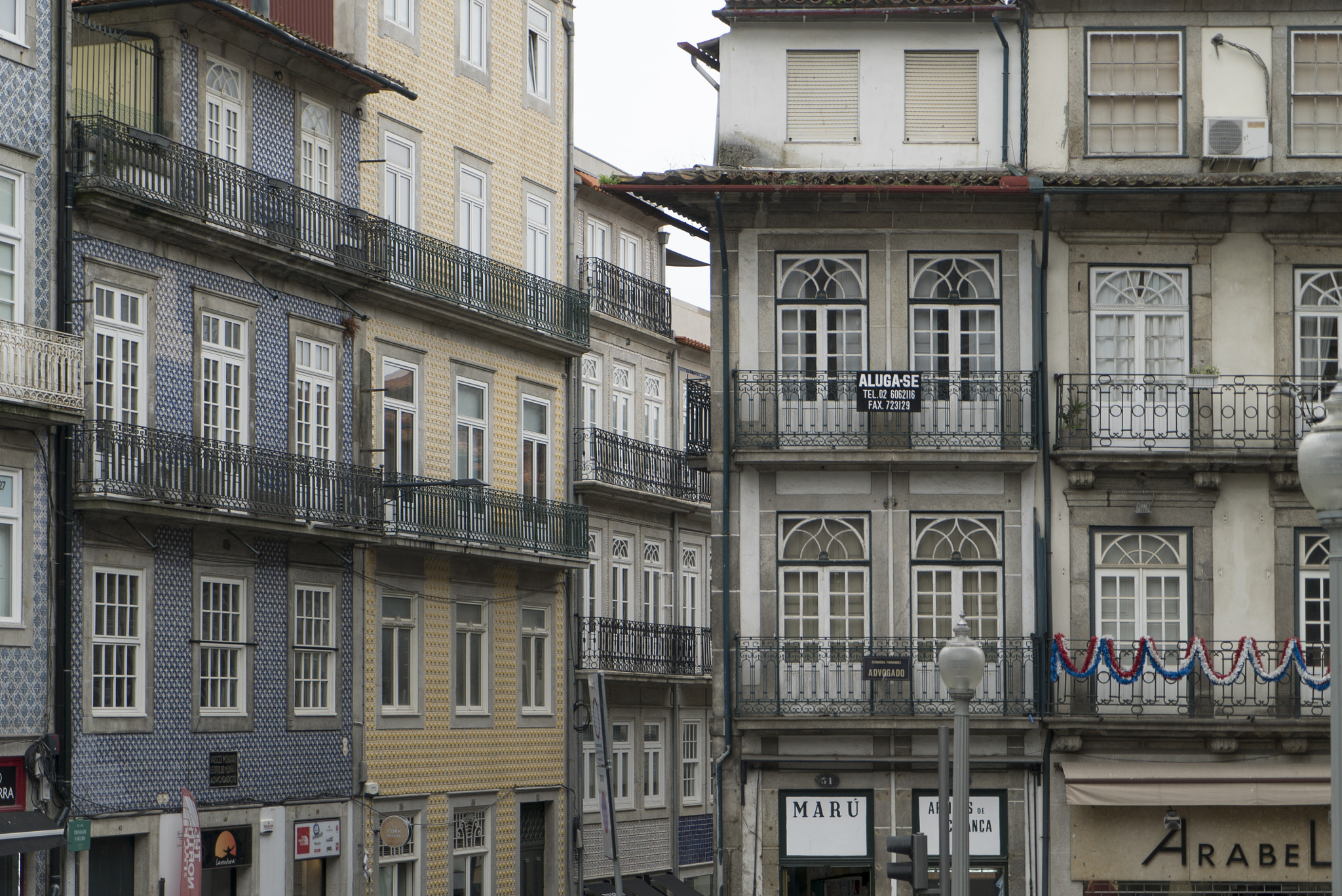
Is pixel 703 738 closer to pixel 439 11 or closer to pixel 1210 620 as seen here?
pixel 439 11

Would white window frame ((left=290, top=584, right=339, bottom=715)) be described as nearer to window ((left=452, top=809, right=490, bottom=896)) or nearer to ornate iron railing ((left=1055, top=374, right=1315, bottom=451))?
window ((left=452, top=809, right=490, bottom=896))

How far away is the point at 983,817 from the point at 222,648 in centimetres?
1049

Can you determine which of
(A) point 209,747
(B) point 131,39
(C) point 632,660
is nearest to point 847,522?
(A) point 209,747

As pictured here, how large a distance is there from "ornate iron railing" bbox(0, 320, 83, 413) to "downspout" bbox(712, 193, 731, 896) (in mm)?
7757

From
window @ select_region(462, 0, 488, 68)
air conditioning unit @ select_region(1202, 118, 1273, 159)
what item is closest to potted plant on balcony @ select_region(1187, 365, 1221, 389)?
air conditioning unit @ select_region(1202, 118, 1273, 159)

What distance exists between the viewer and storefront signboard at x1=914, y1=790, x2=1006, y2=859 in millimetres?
25578

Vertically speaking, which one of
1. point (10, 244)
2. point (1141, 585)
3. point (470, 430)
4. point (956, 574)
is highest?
point (10, 244)

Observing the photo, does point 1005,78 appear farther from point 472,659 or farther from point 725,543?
point 472,659

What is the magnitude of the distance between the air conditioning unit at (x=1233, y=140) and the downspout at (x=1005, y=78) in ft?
8.03

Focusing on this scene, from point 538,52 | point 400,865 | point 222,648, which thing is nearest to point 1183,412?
point 222,648

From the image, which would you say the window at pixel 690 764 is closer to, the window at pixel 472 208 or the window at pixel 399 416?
the window at pixel 399 416

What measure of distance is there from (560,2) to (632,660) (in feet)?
40.9

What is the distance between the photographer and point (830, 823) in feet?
84.4

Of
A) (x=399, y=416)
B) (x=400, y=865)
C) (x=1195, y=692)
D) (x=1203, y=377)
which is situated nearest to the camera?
(x=1195, y=692)
